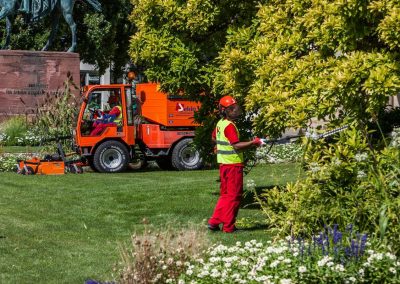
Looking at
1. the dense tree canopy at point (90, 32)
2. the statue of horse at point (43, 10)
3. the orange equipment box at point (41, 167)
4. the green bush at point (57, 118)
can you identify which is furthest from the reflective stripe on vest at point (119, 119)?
the dense tree canopy at point (90, 32)

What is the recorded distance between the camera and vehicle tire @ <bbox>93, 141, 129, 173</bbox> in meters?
23.4

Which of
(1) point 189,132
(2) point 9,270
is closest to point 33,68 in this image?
(1) point 189,132

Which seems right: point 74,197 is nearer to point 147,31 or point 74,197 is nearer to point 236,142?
point 147,31

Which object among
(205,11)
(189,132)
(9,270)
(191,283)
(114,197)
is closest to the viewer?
(191,283)

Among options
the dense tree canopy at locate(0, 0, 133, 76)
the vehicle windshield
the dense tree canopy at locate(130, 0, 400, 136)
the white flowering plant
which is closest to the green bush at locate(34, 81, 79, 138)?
the vehicle windshield

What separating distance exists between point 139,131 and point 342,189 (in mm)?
14490

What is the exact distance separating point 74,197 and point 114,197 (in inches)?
26.1

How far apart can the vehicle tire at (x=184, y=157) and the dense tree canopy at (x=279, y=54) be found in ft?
23.5

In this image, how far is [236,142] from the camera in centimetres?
1250

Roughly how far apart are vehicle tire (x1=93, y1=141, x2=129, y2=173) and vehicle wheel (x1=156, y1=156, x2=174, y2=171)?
1.12 metres

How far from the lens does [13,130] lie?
Result: 1240 inches

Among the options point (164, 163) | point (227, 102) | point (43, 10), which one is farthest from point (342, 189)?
point (43, 10)

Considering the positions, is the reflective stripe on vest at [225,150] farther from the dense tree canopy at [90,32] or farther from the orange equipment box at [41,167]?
the dense tree canopy at [90,32]

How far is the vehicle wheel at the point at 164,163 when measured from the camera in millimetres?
24366
